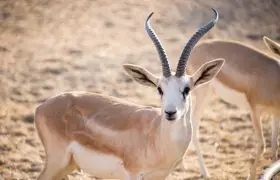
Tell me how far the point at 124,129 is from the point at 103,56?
6700 mm

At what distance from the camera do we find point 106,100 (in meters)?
6.71

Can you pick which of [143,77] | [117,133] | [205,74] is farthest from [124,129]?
[205,74]

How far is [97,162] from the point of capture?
6375 millimetres

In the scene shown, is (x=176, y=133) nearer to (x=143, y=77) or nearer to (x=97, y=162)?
(x=143, y=77)

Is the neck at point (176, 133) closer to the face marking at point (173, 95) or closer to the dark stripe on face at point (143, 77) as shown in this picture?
the face marking at point (173, 95)

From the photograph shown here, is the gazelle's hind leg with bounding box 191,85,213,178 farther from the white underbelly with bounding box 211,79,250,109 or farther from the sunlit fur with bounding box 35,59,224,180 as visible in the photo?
the sunlit fur with bounding box 35,59,224,180

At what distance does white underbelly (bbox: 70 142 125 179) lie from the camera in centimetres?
630

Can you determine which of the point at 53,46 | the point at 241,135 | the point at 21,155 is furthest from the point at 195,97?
the point at 53,46

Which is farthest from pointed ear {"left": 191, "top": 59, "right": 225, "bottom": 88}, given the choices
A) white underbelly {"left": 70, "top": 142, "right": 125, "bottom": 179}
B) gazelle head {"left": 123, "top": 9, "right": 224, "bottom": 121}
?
white underbelly {"left": 70, "top": 142, "right": 125, "bottom": 179}

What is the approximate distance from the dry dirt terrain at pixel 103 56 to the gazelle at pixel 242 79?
0.90 m

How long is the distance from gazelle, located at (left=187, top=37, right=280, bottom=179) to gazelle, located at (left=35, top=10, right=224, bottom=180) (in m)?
2.40

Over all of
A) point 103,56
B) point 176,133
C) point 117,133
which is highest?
point 176,133

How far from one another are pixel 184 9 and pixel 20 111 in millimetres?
6870

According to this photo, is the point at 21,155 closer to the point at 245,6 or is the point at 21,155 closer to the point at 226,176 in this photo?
the point at 226,176
